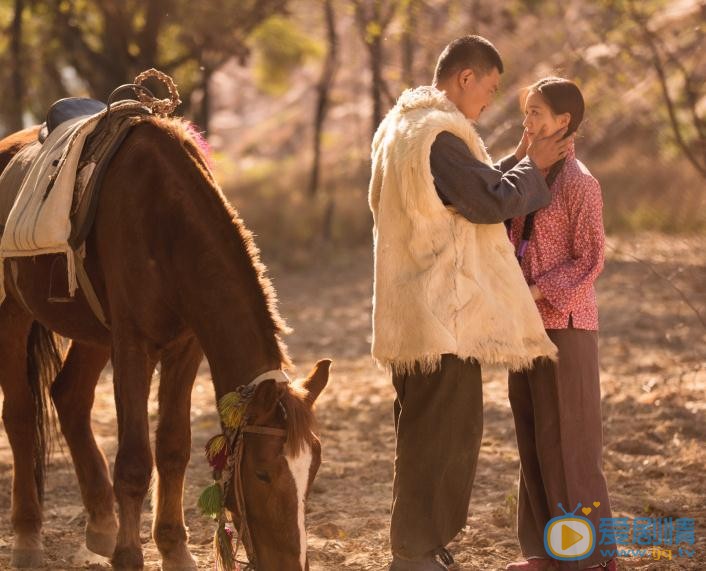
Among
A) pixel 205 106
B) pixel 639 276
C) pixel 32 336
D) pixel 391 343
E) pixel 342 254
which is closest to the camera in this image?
pixel 391 343

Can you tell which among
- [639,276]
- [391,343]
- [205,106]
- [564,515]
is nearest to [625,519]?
[564,515]

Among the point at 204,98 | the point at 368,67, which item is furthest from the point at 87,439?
the point at 368,67

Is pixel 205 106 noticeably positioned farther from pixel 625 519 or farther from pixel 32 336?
pixel 625 519

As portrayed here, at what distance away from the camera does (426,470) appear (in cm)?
385

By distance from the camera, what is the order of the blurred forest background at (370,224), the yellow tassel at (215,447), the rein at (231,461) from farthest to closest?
1. the blurred forest background at (370,224)
2. the yellow tassel at (215,447)
3. the rein at (231,461)

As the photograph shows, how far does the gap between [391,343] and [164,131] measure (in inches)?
56.2

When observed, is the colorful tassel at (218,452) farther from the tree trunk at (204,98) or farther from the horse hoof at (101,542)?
the tree trunk at (204,98)

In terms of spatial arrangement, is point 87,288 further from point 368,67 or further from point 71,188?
point 368,67

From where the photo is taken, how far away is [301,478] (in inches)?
136

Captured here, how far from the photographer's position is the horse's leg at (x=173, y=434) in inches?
179

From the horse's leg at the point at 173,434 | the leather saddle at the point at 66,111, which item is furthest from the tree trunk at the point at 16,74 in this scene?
the horse's leg at the point at 173,434

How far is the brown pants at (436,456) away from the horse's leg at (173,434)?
1120 mm

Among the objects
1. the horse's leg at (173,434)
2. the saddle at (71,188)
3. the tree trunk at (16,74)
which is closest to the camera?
the saddle at (71,188)

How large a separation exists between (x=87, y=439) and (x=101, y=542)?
0.52 m
